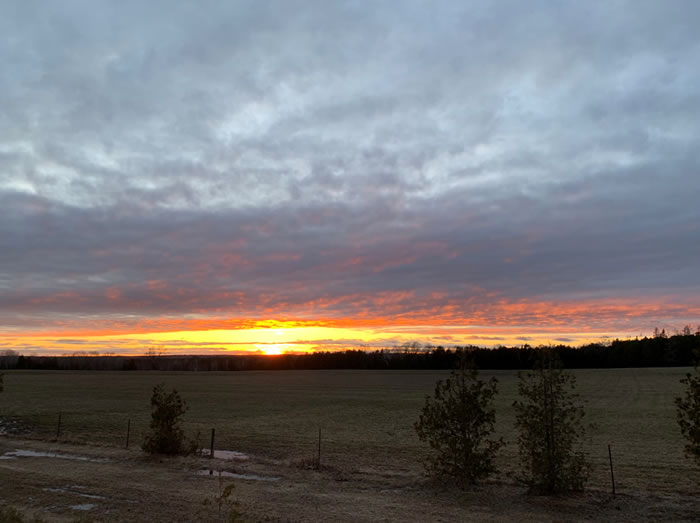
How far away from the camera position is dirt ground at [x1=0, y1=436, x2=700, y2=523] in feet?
44.5

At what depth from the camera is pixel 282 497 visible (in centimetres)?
1557

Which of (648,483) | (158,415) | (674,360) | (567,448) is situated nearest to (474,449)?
(567,448)

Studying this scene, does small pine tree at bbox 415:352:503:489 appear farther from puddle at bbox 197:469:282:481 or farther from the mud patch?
the mud patch

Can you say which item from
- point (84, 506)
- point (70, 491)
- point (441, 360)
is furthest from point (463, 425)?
point (441, 360)

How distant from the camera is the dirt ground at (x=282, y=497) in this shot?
44.5ft

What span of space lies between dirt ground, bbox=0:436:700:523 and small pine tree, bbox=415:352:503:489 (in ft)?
2.27

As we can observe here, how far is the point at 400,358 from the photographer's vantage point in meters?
162

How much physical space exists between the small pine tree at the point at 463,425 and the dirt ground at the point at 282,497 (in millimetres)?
691

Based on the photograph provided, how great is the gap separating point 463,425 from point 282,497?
636 centimetres

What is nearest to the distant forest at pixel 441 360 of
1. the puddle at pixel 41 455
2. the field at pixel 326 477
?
the field at pixel 326 477

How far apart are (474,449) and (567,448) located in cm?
312

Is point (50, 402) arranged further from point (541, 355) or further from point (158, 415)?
point (541, 355)

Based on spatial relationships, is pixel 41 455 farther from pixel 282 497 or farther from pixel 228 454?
pixel 282 497

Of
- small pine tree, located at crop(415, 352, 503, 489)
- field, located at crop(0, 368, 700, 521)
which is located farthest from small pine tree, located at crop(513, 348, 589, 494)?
small pine tree, located at crop(415, 352, 503, 489)
